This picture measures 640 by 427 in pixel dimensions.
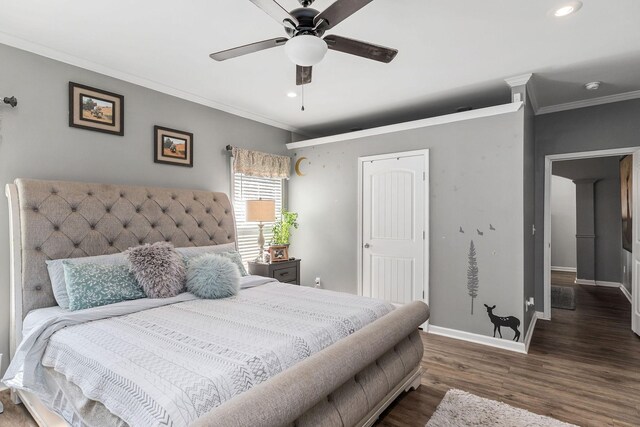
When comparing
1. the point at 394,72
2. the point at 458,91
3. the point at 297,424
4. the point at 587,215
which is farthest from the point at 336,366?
the point at 587,215

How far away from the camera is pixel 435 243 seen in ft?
12.2

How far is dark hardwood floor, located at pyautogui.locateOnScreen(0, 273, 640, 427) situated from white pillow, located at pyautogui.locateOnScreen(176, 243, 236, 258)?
1.43 metres

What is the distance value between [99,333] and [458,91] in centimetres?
365

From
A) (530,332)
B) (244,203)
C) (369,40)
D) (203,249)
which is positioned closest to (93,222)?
(203,249)

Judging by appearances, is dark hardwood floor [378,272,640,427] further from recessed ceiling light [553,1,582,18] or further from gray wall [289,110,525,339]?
recessed ceiling light [553,1,582,18]

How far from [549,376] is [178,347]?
2825mm

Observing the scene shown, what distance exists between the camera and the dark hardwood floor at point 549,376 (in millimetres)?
2211

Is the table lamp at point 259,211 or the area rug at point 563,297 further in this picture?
the area rug at point 563,297

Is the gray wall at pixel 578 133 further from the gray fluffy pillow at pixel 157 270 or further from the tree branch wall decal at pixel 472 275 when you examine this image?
the gray fluffy pillow at pixel 157 270

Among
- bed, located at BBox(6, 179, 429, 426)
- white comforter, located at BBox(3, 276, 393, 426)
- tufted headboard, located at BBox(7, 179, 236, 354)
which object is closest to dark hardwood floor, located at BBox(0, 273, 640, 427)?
bed, located at BBox(6, 179, 429, 426)

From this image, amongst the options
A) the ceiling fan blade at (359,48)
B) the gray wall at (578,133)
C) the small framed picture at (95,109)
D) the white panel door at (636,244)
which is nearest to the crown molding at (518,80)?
the gray wall at (578,133)

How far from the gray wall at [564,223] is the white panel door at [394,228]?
586cm

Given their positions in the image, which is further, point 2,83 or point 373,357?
point 2,83

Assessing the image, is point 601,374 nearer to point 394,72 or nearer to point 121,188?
point 394,72
